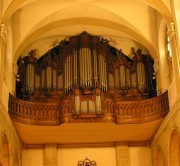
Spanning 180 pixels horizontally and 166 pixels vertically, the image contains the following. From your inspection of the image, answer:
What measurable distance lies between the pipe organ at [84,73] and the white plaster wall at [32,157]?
101 inches

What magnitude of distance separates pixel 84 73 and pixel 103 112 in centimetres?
220

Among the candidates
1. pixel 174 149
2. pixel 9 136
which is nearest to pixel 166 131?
pixel 174 149

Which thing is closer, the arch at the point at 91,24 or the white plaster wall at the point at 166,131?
the white plaster wall at the point at 166,131

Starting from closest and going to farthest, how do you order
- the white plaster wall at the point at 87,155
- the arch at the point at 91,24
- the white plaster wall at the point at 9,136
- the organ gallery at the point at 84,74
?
the white plaster wall at the point at 9,136
the organ gallery at the point at 84,74
the arch at the point at 91,24
the white plaster wall at the point at 87,155

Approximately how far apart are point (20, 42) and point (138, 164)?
22.9ft

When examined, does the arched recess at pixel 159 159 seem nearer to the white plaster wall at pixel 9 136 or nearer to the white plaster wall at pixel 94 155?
the white plaster wall at pixel 94 155

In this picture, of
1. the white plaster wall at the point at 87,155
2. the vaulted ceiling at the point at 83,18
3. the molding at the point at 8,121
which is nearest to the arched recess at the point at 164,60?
the vaulted ceiling at the point at 83,18

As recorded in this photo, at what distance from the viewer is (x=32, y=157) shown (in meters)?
17.3

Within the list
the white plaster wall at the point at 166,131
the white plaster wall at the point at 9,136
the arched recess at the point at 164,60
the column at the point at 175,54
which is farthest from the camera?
the arched recess at the point at 164,60

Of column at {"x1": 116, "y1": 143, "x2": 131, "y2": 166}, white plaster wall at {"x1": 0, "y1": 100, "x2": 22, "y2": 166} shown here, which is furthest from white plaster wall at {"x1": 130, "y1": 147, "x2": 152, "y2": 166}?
white plaster wall at {"x1": 0, "y1": 100, "x2": 22, "y2": 166}

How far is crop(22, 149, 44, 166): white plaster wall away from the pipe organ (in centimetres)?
256

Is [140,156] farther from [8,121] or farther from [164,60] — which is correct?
[8,121]

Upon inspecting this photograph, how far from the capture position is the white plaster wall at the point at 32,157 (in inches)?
677

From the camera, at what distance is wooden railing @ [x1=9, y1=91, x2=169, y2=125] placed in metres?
14.6
